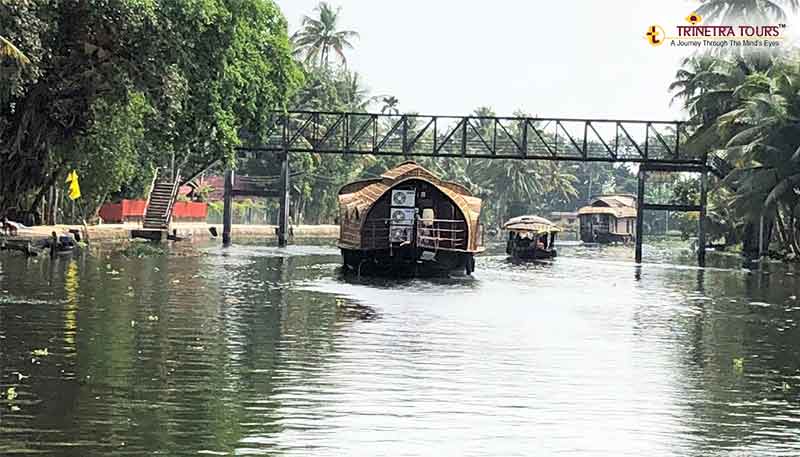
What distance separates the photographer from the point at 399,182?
39.4 meters

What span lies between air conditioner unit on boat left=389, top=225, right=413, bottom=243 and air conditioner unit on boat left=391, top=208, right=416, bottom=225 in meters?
0.28

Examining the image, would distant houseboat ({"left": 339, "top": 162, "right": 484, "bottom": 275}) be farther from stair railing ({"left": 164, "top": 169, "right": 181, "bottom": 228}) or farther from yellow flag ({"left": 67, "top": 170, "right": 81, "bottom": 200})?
stair railing ({"left": 164, "top": 169, "right": 181, "bottom": 228})

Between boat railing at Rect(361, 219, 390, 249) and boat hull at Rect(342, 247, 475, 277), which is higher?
boat railing at Rect(361, 219, 390, 249)

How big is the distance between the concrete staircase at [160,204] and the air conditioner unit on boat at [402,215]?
20.8 m

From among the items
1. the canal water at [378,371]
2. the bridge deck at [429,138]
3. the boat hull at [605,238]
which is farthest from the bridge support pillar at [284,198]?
the boat hull at [605,238]

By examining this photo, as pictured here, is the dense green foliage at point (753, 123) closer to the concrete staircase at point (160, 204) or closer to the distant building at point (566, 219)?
the concrete staircase at point (160, 204)

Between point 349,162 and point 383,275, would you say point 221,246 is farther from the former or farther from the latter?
point 349,162

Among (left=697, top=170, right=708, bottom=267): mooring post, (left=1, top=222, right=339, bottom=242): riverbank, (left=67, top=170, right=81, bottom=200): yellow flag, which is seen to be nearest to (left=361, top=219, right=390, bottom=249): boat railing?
(left=1, top=222, right=339, bottom=242): riverbank

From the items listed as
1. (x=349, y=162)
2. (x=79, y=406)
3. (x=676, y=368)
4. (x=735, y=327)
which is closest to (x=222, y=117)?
(x=735, y=327)

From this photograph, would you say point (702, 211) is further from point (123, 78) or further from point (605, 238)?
point (605, 238)

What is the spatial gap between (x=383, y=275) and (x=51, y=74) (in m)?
12.3

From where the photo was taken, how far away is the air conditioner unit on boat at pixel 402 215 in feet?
128

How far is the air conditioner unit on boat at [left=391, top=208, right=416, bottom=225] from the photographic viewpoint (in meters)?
39.2

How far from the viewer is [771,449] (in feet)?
38.2
